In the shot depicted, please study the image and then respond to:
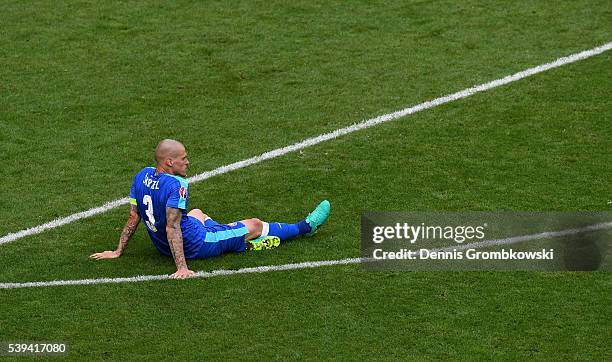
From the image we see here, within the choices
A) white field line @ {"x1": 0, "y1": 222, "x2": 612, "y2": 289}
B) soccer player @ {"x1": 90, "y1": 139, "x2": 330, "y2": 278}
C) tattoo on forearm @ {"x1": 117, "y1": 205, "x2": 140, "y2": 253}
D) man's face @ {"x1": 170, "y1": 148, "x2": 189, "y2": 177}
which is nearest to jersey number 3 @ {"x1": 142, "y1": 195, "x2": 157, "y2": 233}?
soccer player @ {"x1": 90, "y1": 139, "x2": 330, "y2": 278}

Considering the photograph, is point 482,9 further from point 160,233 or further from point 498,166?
point 160,233

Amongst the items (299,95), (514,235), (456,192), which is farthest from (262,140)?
(514,235)

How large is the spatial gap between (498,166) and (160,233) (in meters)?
3.94

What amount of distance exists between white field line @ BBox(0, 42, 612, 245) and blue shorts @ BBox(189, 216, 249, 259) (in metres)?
1.64

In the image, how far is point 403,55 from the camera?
55.7 feet

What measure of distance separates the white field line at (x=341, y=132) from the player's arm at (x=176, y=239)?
187cm

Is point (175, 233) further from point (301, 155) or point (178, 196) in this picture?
point (301, 155)

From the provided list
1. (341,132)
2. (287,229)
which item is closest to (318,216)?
(287,229)

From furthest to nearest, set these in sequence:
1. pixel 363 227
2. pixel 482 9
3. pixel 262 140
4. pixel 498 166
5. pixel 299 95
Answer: pixel 482 9 → pixel 299 95 → pixel 262 140 → pixel 498 166 → pixel 363 227

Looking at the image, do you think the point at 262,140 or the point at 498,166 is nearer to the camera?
the point at 498,166

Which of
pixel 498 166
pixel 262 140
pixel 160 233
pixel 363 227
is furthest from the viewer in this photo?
pixel 262 140

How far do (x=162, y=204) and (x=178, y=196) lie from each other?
19 centimetres

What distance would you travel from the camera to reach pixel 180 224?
1159 cm

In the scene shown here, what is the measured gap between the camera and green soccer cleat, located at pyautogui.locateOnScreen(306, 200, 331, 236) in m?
12.3
